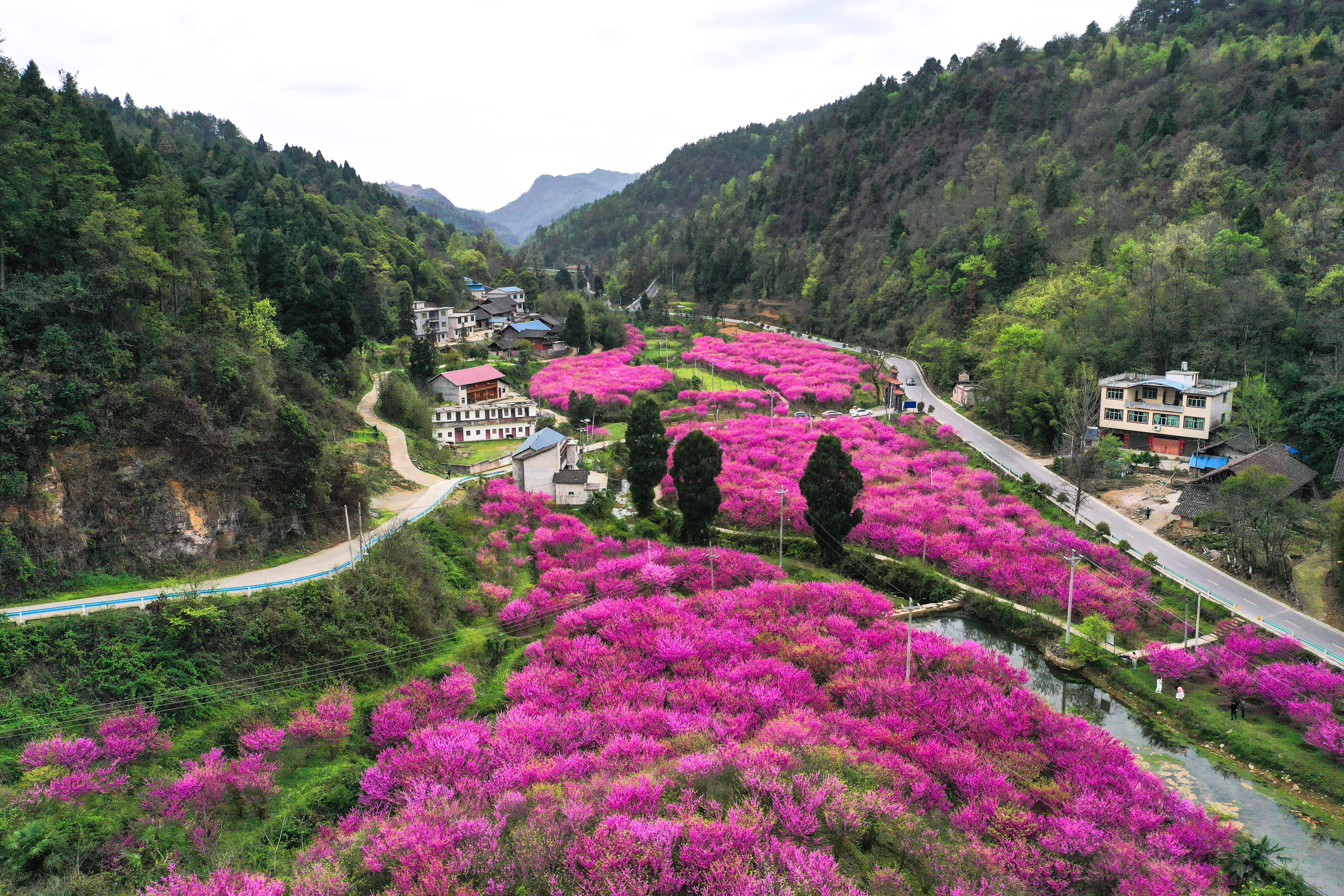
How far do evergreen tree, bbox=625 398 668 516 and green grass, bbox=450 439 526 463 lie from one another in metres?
9.87

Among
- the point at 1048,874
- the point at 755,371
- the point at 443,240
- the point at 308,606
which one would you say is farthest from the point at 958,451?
the point at 443,240

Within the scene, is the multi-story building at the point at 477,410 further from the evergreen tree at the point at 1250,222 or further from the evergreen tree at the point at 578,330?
the evergreen tree at the point at 1250,222

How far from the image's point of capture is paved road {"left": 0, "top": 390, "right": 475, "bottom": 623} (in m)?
20.3

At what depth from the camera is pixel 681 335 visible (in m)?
89.6

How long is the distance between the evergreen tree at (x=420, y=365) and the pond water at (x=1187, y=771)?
3797 cm

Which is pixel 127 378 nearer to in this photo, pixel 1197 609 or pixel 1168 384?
pixel 1197 609

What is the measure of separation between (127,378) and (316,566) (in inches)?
340

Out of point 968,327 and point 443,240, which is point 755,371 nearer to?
point 968,327

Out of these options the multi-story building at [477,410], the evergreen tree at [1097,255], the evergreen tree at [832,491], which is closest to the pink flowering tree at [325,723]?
the evergreen tree at [832,491]

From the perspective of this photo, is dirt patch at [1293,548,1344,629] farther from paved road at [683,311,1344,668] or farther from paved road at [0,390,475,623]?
paved road at [0,390,475,623]

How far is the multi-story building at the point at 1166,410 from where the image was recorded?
41469 mm

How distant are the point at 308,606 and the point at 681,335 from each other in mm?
70347

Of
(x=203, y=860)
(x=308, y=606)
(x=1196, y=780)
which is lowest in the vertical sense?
(x=1196, y=780)

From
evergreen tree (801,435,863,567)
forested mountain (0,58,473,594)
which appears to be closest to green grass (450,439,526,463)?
forested mountain (0,58,473,594)
